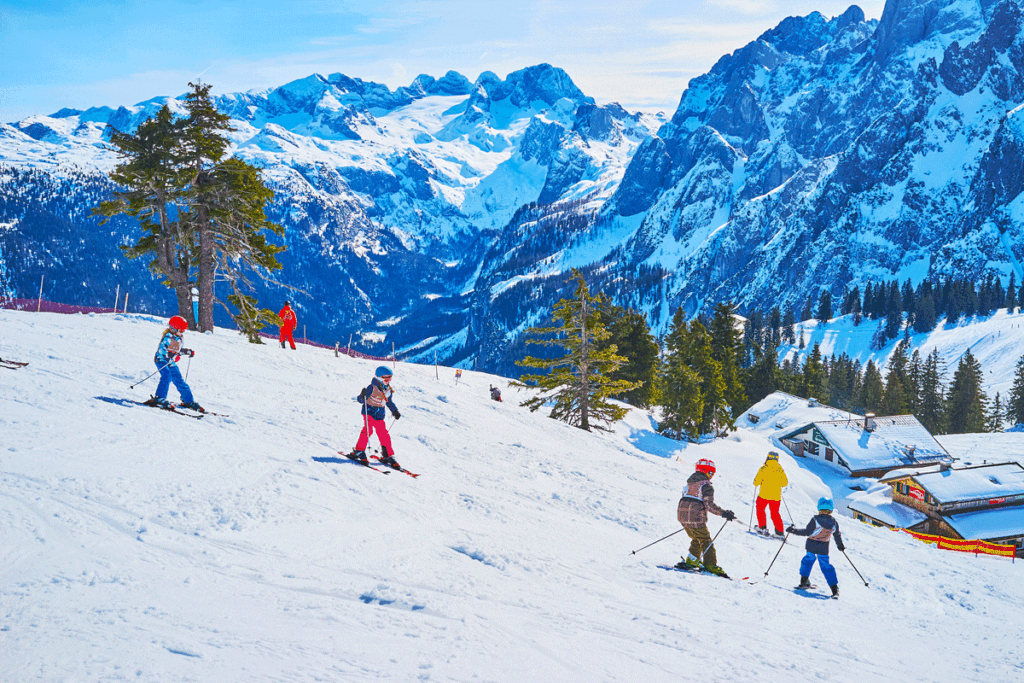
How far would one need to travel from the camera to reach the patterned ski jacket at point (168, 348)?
13.8 m

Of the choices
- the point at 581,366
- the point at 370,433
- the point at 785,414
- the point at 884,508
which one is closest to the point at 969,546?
the point at 884,508

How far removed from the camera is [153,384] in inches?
629

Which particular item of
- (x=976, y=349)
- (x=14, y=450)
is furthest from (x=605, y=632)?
(x=976, y=349)

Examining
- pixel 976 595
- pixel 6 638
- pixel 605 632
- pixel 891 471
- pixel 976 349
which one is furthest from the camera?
pixel 976 349

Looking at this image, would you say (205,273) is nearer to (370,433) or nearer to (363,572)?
(370,433)

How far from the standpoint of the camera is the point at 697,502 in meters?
11.8

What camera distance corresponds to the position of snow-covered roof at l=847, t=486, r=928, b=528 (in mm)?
46534

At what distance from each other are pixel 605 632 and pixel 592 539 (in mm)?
4307

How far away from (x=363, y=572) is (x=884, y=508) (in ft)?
172

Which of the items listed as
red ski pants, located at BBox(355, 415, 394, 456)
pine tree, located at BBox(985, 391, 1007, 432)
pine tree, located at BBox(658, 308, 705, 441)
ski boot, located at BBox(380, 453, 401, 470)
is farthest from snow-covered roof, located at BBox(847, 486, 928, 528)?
pine tree, located at BBox(985, 391, 1007, 432)

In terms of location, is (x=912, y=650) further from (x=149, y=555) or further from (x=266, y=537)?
(x=149, y=555)

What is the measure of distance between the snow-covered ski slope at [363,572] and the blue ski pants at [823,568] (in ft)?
1.94

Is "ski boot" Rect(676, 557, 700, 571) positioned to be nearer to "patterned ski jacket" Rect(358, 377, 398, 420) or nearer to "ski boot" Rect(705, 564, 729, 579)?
"ski boot" Rect(705, 564, 729, 579)

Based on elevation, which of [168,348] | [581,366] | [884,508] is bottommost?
[884,508]
